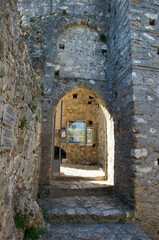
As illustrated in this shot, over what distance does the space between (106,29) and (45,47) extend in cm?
189

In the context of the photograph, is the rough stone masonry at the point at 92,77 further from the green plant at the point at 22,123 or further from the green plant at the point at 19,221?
the green plant at the point at 19,221

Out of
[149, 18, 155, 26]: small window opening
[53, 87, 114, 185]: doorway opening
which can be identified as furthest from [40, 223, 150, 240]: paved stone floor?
[53, 87, 114, 185]: doorway opening

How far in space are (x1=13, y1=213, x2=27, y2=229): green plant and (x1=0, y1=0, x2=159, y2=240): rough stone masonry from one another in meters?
0.24

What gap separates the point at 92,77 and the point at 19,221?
4.03 m

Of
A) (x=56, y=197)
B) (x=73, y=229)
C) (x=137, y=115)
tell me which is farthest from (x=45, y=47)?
(x=73, y=229)

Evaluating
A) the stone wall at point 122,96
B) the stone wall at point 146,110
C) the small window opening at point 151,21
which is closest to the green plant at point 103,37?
the stone wall at point 122,96

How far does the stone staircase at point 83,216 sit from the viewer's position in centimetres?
313

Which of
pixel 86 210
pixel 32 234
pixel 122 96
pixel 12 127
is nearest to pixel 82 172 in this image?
pixel 86 210

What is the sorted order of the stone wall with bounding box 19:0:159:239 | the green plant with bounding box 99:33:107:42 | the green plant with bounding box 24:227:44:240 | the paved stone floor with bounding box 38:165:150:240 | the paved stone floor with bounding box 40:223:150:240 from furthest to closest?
the green plant with bounding box 99:33:107:42
the stone wall with bounding box 19:0:159:239
the paved stone floor with bounding box 38:165:150:240
the paved stone floor with bounding box 40:223:150:240
the green plant with bounding box 24:227:44:240

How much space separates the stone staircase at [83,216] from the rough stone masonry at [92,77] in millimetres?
311

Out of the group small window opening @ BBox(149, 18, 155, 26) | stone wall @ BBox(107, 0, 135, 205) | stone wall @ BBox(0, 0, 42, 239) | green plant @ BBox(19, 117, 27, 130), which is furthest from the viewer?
small window opening @ BBox(149, 18, 155, 26)

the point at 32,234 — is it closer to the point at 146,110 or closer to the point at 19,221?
the point at 19,221

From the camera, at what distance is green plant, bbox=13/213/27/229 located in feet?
8.02

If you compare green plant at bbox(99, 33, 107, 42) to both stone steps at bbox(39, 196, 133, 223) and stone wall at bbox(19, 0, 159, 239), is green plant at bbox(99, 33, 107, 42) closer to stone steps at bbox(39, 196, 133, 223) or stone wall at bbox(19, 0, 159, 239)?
stone wall at bbox(19, 0, 159, 239)
